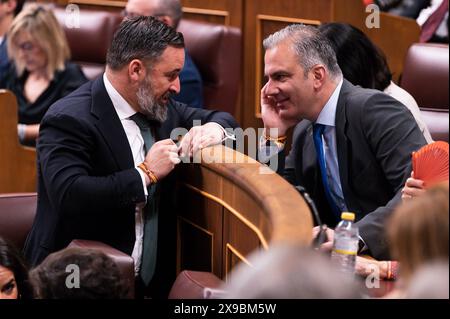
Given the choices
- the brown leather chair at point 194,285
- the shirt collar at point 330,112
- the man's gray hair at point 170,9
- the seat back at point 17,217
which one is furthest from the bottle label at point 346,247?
the man's gray hair at point 170,9

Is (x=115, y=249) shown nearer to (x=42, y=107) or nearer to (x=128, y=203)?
(x=128, y=203)

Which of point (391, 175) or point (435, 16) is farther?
point (435, 16)

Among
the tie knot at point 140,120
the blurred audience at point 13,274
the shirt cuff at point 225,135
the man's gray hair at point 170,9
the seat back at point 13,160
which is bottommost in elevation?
the seat back at point 13,160

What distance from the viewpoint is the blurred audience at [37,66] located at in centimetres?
379

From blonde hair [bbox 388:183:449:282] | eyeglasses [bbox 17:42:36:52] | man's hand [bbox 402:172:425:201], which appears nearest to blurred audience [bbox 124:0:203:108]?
eyeglasses [bbox 17:42:36:52]

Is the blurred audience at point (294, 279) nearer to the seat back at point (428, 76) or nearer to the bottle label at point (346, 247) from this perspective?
the bottle label at point (346, 247)

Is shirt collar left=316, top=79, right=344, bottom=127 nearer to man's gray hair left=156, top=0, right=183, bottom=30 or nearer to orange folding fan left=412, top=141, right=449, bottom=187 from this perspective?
orange folding fan left=412, top=141, right=449, bottom=187

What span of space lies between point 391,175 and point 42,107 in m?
1.92

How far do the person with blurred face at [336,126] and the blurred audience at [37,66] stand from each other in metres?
1.56

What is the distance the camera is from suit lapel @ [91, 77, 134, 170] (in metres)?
2.34
